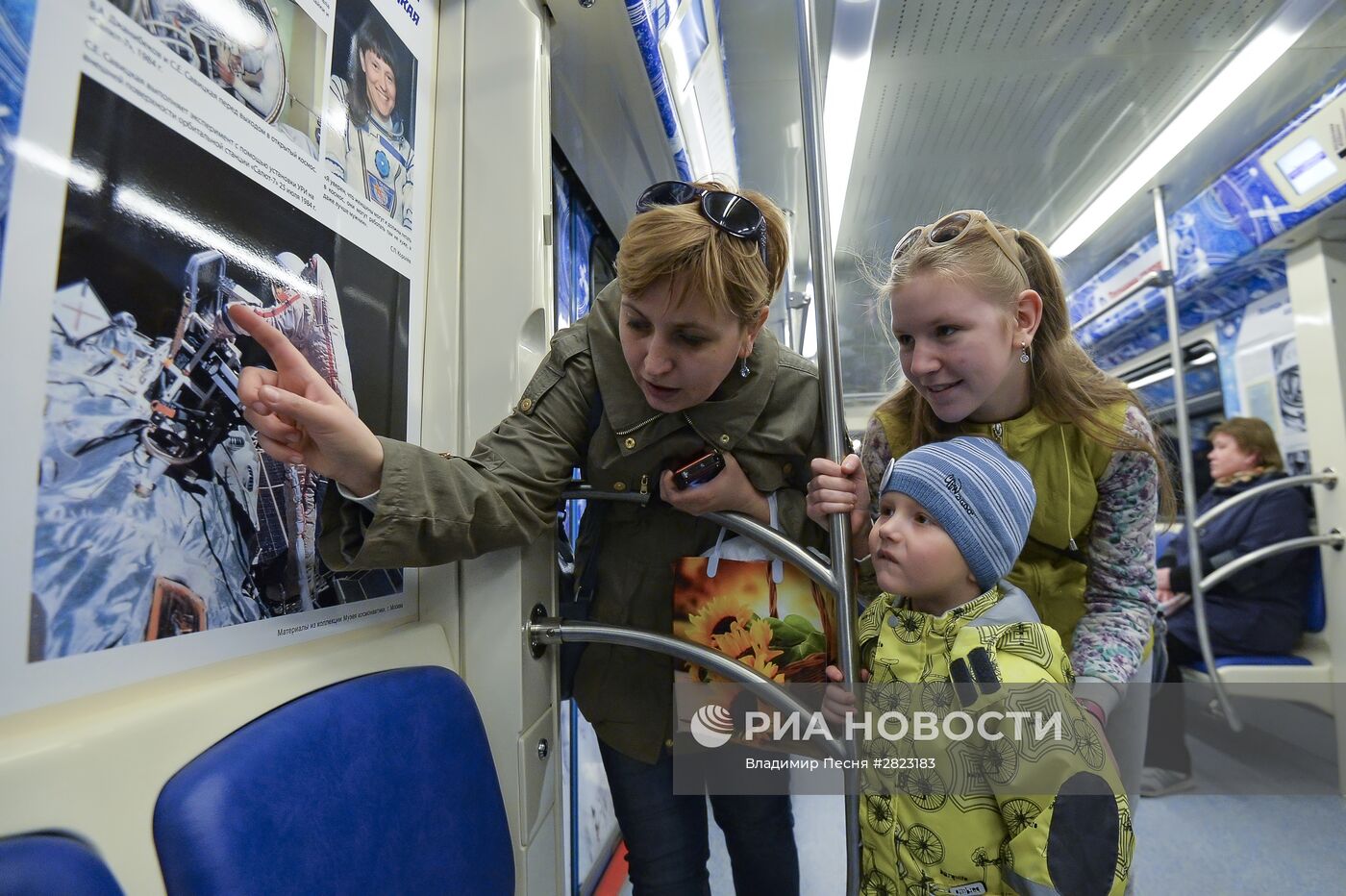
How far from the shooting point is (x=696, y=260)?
3.11ft

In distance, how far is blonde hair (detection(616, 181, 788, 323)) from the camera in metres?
0.95

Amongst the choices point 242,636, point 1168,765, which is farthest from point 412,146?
point 1168,765

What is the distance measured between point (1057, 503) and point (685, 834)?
0.88 m

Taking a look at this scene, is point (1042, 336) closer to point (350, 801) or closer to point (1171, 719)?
point (350, 801)

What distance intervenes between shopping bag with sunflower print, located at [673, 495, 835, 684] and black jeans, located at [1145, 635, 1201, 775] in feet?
8.72

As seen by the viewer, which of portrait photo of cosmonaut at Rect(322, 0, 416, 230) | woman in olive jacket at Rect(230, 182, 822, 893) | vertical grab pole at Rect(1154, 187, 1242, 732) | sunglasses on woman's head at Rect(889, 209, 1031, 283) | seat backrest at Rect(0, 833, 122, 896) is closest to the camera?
seat backrest at Rect(0, 833, 122, 896)

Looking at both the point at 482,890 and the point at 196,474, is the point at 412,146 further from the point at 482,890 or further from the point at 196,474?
the point at 482,890

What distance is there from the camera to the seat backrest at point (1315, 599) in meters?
3.17

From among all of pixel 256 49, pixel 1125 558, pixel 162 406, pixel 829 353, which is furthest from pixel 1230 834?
pixel 256 49

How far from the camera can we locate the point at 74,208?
1.81ft

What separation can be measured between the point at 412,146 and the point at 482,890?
3.75ft

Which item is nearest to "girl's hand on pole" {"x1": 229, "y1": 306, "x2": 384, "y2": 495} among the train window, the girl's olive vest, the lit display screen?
the girl's olive vest

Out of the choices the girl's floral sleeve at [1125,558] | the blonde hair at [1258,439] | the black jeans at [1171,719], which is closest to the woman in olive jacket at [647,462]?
the girl's floral sleeve at [1125,558]

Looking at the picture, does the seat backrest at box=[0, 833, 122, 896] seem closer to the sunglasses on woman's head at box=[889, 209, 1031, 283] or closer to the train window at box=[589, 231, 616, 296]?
the sunglasses on woman's head at box=[889, 209, 1031, 283]
